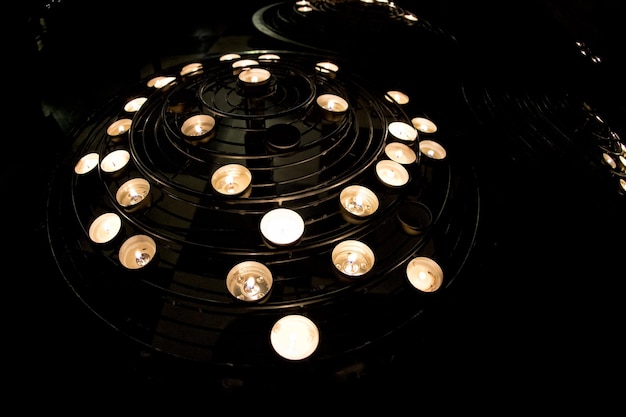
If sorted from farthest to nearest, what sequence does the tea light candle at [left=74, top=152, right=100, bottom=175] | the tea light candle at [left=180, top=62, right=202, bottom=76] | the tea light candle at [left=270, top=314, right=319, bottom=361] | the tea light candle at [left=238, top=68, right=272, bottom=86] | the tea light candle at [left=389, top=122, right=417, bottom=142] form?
the tea light candle at [left=180, top=62, right=202, bottom=76]
the tea light candle at [left=238, top=68, right=272, bottom=86]
the tea light candle at [left=389, top=122, right=417, bottom=142]
the tea light candle at [left=74, top=152, right=100, bottom=175]
the tea light candle at [left=270, top=314, right=319, bottom=361]

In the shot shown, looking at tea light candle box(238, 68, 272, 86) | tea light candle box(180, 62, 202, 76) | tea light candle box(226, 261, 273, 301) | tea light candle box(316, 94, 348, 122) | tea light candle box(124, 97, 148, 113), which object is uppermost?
tea light candle box(316, 94, 348, 122)

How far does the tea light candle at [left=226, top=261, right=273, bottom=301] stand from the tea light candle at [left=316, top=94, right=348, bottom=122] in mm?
952

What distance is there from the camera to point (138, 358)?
1.26 metres

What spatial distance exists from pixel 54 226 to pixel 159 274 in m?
0.58

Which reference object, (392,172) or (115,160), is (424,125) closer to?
(392,172)

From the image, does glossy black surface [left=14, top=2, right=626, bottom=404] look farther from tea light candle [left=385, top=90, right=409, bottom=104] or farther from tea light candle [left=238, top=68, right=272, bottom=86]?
Answer: tea light candle [left=238, top=68, right=272, bottom=86]

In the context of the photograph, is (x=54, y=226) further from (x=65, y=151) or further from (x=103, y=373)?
(x=103, y=373)

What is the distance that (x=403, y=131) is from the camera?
6.18ft

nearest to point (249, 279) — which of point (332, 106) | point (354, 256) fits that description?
point (354, 256)

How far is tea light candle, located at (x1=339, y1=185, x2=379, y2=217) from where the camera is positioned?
1575mm

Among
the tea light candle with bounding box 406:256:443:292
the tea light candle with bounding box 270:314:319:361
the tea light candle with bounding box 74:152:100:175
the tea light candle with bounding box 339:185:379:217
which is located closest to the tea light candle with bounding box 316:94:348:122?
the tea light candle with bounding box 339:185:379:217

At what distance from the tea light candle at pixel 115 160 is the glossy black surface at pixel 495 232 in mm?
325

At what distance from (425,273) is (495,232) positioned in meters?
0.72

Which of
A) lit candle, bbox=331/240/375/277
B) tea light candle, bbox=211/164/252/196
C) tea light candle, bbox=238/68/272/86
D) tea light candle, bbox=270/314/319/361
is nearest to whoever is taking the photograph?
tea light candle, bbox=270/314/319/361
